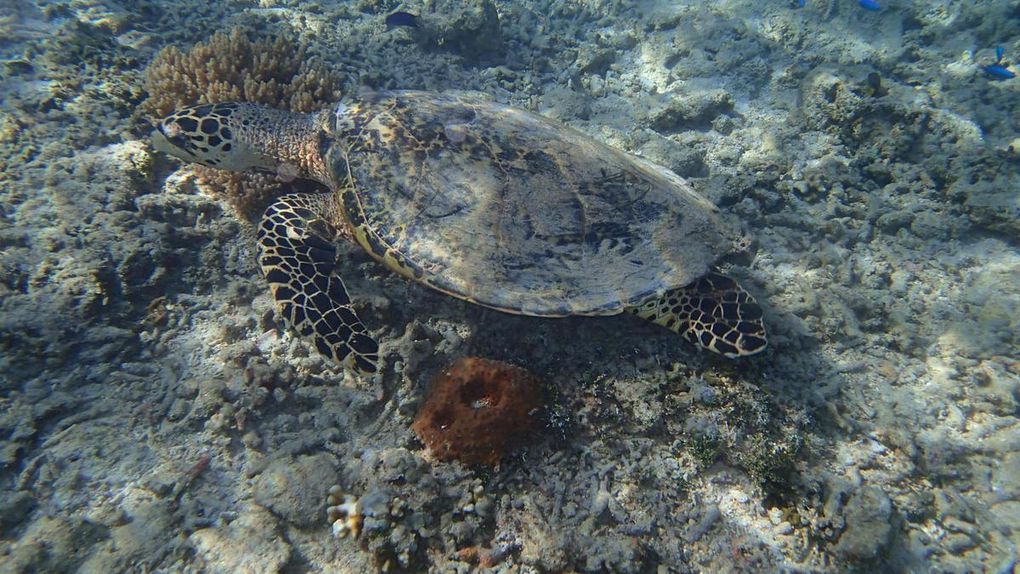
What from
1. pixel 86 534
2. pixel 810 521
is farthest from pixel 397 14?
pixel 810 521

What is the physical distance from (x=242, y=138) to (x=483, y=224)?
2.29 meters

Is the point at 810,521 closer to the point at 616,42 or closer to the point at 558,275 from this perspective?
the point at 558,275

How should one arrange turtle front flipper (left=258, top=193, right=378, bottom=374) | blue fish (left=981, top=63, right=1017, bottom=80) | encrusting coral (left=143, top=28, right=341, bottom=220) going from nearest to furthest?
turtle front flipper (left=258, top=193, right=378, bottom=374), encrusting coral (left=143, top=28, right=341, bottom=220), blue fish (left=981, top=63, right=1017, bottom=80)

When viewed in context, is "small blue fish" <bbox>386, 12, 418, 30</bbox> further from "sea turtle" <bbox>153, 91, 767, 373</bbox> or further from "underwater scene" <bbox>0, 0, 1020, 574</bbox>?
"sea turtle" <bbox>153, 91, 767, 373</bbox>

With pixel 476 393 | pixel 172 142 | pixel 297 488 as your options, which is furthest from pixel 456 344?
pixel 172 142

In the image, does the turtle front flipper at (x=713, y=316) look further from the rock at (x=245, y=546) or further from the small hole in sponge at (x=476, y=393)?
the rock at (x=245, y=546)

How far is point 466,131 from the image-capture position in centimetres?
338

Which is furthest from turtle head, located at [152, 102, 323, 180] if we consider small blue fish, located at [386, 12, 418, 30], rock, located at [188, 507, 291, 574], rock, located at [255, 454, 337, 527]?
small blue fish, located at [386, 12, 418, 30]

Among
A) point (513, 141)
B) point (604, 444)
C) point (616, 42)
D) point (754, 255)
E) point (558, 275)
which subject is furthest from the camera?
point (616, 42)

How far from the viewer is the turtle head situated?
3506mm

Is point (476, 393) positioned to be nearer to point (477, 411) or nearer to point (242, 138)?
point (477, 411)

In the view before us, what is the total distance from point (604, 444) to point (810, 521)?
50.8 inches

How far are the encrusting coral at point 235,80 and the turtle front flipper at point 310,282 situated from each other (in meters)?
0.66

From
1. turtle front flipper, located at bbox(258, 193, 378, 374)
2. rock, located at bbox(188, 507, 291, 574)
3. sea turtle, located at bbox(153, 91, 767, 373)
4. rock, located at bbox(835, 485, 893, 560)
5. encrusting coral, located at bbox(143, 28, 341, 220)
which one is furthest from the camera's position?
encrusting coral, located at bbox(143, 28, 341, 220)
